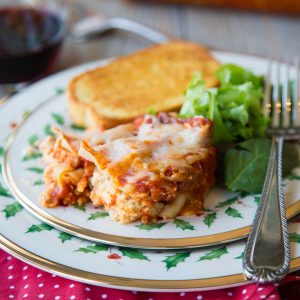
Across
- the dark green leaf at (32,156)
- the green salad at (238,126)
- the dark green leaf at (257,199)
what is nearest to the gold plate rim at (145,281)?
the dark green leaf at (257,199)

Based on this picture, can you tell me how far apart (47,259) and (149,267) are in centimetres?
35

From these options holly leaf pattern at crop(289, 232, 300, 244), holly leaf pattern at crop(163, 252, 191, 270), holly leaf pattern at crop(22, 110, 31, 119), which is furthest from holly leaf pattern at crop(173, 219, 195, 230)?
holly leaf pattern at crop(22, 110, 31, 119)

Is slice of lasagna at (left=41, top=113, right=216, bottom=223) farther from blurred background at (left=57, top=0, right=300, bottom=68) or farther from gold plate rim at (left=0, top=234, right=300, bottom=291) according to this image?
blurred background at (left=57, top=0, right=300, bottom=68)

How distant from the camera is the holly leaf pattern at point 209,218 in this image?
1984mm

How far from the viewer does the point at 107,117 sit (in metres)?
2.70

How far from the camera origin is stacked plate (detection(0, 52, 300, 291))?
68.8 inches

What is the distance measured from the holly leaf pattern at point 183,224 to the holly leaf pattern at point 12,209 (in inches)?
24.5

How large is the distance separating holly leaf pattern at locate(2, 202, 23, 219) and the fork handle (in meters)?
0.90

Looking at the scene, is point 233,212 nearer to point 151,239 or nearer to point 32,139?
point 151,239

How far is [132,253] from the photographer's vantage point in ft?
6.15

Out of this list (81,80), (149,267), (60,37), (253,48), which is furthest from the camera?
(253,48)

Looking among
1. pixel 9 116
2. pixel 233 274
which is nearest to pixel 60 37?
pixel 9 116

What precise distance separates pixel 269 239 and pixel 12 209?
0.99m

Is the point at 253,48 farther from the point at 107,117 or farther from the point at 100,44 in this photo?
the point at 107,117
